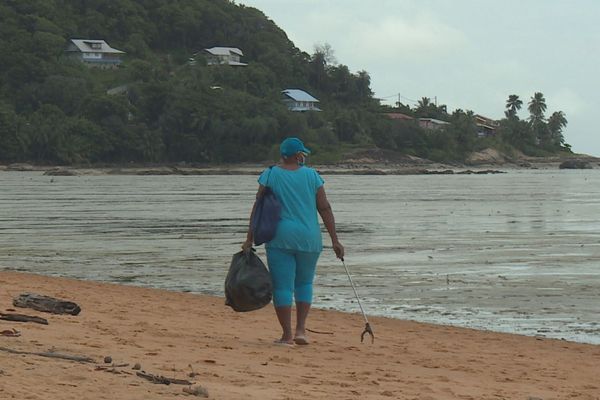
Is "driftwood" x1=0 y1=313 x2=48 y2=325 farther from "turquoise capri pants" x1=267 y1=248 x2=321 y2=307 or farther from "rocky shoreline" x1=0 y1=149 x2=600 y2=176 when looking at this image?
"rocky shoreline" x1=0 y1=149 x2=600 y2=176

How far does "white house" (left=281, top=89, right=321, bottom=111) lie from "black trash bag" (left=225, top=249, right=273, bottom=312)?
13886 centimetres

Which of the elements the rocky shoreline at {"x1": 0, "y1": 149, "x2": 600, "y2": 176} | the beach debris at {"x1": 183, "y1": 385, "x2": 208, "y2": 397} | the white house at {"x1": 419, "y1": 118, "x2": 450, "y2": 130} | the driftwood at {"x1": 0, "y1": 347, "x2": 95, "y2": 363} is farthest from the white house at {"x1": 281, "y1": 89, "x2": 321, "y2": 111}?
the beach debris at {"x1": 183, "y1": 385, "x2": 208, "y2": 397}

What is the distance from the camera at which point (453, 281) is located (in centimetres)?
1616

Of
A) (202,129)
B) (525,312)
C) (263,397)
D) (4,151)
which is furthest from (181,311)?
(202,129)

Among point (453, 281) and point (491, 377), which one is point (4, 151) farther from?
point (491, 377)

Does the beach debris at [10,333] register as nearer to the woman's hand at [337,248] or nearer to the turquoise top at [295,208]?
the turquoise top at [295,208]

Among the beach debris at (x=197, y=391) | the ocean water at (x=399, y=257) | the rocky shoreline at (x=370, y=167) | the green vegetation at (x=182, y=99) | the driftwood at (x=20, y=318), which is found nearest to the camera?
the beach debris at (x=197, y=391)

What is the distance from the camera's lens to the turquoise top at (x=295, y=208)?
8.82 metres

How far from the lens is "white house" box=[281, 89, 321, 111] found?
150 metres

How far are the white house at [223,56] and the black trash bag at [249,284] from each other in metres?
154

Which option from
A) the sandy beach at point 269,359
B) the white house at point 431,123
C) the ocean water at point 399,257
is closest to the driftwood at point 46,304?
the sandy beach at point 269,359

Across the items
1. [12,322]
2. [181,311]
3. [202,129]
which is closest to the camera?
[12,322]

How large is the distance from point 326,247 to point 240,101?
11683 cm

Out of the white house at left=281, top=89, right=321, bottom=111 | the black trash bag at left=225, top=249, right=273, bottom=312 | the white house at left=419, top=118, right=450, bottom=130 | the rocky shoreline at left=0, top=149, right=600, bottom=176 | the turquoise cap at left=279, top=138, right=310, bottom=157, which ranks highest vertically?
the white house at left=281, top=89, right=321, bottom=111
